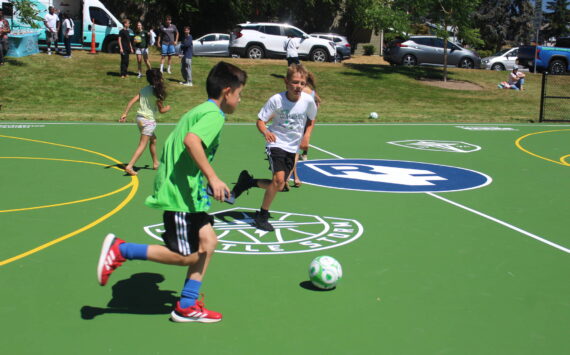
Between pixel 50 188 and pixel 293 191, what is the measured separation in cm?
363

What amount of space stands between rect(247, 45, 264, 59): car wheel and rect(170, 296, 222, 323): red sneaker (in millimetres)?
27163

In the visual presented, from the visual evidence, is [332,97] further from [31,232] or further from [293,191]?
[31,232]

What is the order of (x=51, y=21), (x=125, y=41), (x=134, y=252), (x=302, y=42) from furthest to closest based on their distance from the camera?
(x=302, y=42)
(x=51, y=21)
(x=125, y=41)
(x=134, y=252)

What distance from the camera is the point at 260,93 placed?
2509 cm

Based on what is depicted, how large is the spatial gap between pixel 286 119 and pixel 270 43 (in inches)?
954

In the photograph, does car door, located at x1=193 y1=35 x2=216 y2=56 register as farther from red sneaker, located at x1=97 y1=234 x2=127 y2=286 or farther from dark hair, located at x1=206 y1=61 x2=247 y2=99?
red sneaker, located at x1=97 y1=234 x2=127 y2=286

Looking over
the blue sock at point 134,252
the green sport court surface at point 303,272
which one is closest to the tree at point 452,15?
the green sport court surface at point 303,272

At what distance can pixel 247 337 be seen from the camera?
4.52 meters

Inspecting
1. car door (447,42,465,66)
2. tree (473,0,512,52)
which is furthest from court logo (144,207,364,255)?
tree (473,0,512,52)

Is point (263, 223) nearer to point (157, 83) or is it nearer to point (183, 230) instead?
point (183, 230)

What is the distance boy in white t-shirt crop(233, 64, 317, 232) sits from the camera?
7.50 meters

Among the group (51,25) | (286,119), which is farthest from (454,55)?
(286,119)

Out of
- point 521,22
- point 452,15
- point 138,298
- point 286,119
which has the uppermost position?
point 521,22

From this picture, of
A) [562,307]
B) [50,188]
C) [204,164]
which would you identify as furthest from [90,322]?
[50,188]
